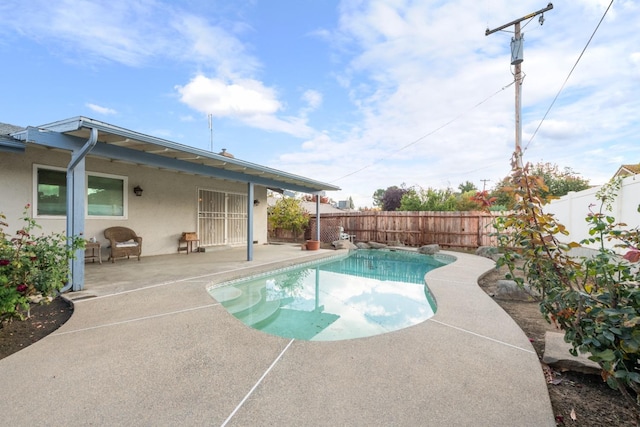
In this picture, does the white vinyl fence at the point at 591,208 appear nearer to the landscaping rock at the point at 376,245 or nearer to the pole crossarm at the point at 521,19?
the pole crossarm at the point at 521,19

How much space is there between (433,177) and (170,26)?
22170mm

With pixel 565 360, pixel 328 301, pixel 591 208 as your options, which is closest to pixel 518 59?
pixel 591 208

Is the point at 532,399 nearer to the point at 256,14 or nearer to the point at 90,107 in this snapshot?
the point at 256,14

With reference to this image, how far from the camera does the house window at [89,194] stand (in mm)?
6660

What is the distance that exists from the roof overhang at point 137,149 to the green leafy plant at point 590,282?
584 centimetres

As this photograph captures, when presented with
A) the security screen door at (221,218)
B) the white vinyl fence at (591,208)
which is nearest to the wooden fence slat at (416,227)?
the white vinyl fence at (591,208)

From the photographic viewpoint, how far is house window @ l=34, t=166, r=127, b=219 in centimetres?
666

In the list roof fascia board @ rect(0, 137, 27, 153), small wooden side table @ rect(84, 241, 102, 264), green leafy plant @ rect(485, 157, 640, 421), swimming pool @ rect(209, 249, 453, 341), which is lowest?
swimming pool @ rect(209, 249, 453, 341)

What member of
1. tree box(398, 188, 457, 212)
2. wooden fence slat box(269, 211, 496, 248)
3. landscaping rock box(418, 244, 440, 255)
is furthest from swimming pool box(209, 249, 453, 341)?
tree box(398, 188, 457, 212)

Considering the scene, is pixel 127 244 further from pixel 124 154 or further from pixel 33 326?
pixel 33 326

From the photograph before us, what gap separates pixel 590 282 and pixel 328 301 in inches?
173

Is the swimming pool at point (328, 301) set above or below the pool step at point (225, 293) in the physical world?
below

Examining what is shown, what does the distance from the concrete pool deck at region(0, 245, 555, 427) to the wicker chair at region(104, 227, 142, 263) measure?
13.2 feet

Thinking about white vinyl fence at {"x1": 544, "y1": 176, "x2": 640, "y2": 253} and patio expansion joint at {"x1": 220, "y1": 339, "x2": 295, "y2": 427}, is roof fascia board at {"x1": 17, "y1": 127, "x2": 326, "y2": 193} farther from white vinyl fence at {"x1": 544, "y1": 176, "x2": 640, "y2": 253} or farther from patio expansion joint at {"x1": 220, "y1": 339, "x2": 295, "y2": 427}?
white vinyl fence at {"x1": 544, "y1": 176, "x2": 640, "y2": 253}
